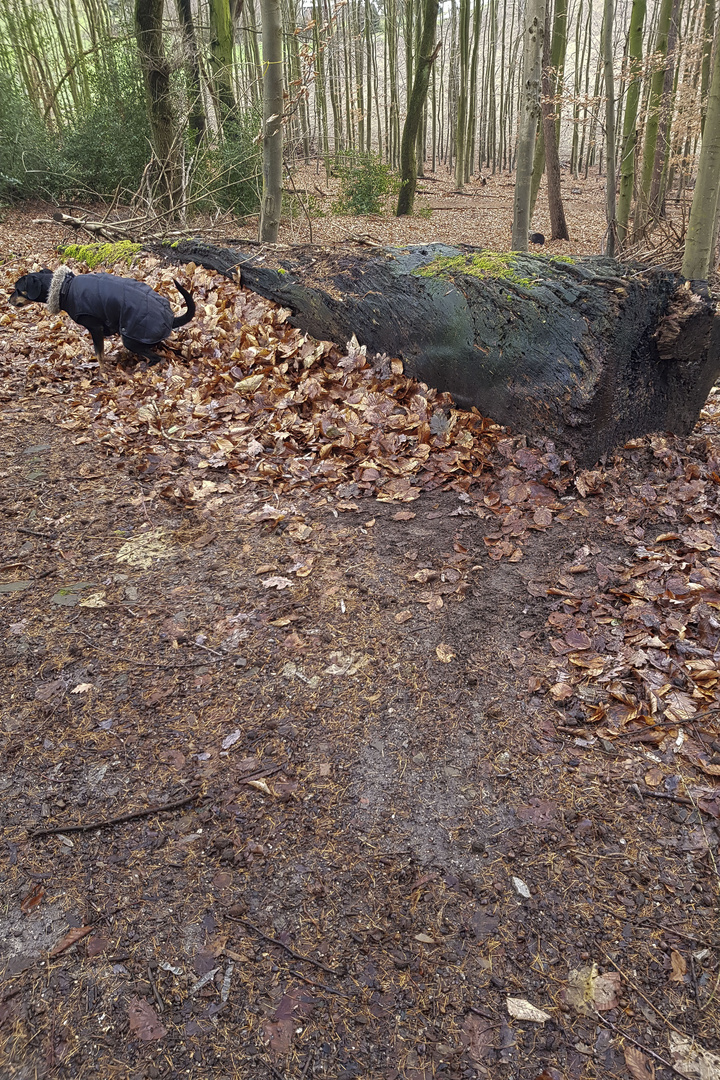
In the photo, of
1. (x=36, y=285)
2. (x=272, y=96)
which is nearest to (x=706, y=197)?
(x=272, y=96)

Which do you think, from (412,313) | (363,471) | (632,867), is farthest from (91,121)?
(632,867)

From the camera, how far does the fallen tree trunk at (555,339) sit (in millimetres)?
3680

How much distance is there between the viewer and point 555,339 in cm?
378

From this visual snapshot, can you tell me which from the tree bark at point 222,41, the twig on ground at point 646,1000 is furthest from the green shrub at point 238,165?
the twig on ground at point 646,1000

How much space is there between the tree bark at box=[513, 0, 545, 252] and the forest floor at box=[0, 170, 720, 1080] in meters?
4.60

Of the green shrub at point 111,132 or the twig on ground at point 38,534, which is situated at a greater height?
the green shrub at point 111,132

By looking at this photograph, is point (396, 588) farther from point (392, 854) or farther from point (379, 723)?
point (392, 854)

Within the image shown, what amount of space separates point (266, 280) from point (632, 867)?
552cm

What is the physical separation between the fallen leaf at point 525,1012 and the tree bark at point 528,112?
809 cm

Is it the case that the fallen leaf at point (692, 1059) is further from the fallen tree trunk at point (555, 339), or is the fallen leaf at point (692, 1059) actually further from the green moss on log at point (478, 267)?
the green moss on log at point (478, 267)

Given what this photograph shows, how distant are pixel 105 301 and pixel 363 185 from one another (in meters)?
12.2

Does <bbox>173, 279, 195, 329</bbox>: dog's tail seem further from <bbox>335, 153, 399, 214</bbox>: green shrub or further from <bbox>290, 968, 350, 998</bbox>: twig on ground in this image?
<bbox>335, 153, 399, 214</bbox>: green shrub

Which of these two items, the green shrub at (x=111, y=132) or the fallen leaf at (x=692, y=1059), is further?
the green shrub at (x=111, y=132)

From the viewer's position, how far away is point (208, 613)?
325 cm
